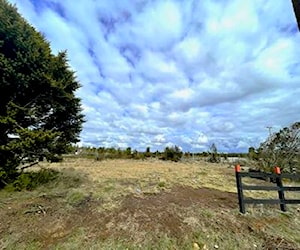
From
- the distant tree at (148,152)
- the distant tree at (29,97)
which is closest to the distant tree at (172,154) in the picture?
the distant tree at (148,152)

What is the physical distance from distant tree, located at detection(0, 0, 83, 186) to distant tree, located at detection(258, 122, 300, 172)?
1102cm

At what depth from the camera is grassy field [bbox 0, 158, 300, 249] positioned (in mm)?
5289

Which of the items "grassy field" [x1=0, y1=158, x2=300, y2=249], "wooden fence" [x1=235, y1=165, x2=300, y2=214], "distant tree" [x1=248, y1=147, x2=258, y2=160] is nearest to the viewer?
"grassy field" [x1=0, y1=158, x2=300, y2=249]

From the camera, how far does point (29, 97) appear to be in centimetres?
951

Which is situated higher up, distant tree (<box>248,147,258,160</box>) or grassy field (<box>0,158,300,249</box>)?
distant tree (<box>248,147,258,160</box>)

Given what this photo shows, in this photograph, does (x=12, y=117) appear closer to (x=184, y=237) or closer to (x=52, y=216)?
(x=52, y=216)

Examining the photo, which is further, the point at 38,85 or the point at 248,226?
the point at 38,85

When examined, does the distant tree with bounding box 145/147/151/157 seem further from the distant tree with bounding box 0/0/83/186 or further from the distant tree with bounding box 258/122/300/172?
the distant tree with bounding box 0/0/83/186

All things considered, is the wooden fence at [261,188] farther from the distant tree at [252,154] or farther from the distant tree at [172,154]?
the distant tree at [172,154]

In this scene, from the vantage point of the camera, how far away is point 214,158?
28.5 metres

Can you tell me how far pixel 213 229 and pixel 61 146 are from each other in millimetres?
6199

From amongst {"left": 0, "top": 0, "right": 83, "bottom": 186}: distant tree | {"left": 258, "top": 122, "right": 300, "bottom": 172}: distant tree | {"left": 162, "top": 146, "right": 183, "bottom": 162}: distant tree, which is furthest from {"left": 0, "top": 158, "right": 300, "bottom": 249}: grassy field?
{"left": 162, "top": 146, "right": 183, "bottom": 162}: distant tree

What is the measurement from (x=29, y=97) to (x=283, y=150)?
527 inches

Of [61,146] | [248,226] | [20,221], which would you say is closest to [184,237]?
[248,226]
